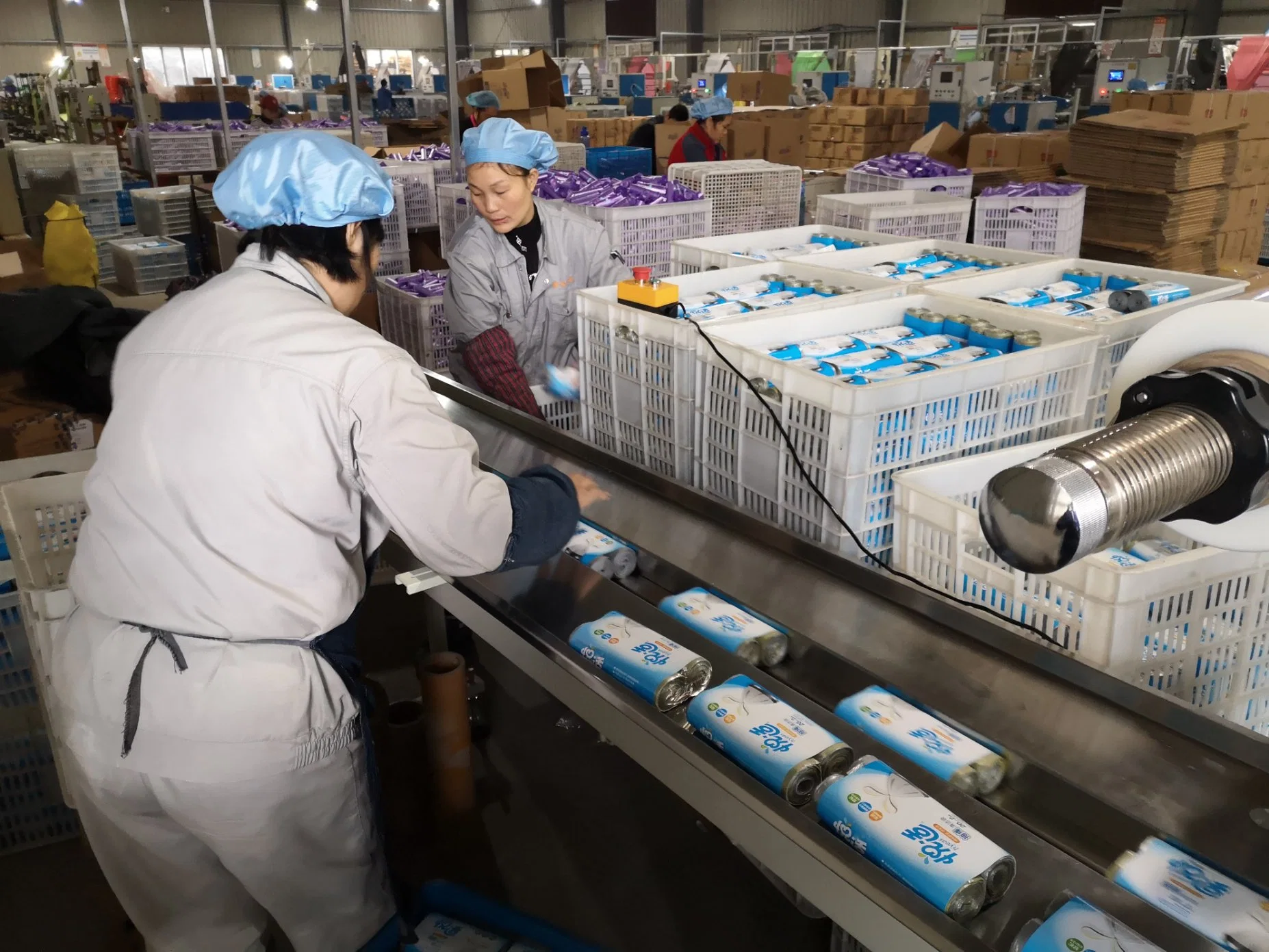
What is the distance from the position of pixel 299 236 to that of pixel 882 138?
27.0ft

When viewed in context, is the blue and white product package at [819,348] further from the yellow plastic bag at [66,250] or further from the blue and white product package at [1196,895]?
the yellow plastic bag at [66,250]

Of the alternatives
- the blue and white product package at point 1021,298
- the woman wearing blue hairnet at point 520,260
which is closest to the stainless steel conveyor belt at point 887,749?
the blue and white product package at point 1021,298

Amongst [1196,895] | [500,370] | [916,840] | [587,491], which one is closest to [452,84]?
[500,370]

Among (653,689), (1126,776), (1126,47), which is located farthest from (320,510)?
(1126,47)

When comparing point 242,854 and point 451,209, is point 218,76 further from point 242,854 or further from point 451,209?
point 242,854

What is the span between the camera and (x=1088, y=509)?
0.53 m

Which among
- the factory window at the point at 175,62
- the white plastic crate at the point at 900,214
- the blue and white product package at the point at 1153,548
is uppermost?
the factory window at the point at 175,62

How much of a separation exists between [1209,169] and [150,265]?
5.55m

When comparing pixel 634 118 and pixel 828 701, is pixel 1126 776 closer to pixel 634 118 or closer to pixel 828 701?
pixel 828 701

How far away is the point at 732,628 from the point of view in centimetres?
141

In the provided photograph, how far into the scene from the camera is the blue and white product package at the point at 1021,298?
2.04 meters

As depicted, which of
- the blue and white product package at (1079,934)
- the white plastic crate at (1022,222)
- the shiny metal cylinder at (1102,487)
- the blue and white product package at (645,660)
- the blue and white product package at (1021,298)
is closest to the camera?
the shiny metal cylinder at (1102,487)

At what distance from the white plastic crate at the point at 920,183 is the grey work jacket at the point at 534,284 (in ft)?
6.87

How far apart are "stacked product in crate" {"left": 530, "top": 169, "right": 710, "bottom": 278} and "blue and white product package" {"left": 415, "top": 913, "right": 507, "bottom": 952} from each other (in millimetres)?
2174
